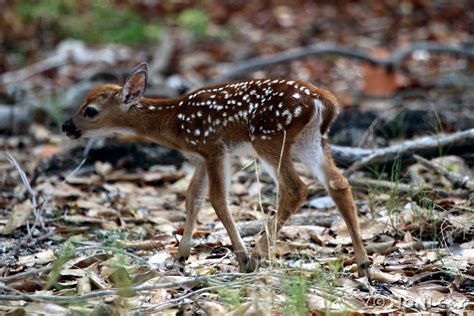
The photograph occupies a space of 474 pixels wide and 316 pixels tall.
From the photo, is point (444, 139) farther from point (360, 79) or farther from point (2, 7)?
point (2, 7)

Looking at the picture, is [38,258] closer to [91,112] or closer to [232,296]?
[91,112]

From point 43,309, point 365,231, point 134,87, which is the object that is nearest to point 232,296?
point 43,309

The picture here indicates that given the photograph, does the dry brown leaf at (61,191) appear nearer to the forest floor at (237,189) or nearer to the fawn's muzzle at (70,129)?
the forest floor at (237,189)

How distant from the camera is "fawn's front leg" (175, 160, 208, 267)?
571 centimetres

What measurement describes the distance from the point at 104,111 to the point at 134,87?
1.03 feet

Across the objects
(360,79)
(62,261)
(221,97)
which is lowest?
(360,79)

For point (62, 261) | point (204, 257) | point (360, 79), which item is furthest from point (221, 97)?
point (360, 79)

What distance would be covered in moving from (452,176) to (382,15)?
8.95 metres

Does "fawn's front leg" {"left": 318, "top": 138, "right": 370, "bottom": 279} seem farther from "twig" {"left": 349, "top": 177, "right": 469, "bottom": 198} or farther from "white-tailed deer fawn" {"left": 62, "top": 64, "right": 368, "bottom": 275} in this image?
"twig" {"left": 349, "top": 177, "right": 469, "bottom": 198}

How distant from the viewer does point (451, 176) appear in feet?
21.6

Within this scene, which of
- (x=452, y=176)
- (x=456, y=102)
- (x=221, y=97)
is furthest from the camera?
(x=456, y=102)

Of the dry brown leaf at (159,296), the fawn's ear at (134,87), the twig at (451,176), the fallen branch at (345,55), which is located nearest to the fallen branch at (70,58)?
the fallen branch at (345,55)

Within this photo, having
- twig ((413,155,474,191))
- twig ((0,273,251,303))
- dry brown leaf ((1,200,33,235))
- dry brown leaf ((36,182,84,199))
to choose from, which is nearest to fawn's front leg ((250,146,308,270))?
twig ((0,273,251,303))

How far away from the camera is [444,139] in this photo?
22.3ft
